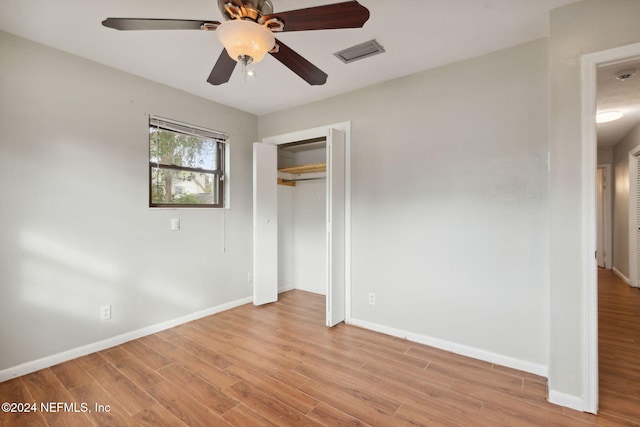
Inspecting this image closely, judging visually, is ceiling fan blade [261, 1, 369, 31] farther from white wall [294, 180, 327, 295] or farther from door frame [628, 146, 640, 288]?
door frame [628, 146, 640, 288]

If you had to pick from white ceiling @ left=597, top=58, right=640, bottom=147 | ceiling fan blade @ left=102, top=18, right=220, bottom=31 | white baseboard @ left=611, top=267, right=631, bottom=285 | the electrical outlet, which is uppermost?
white ceiling @ left=597, top=58, right=640, bottom=147

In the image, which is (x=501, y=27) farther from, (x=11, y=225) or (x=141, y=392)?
(x=11, y=225)

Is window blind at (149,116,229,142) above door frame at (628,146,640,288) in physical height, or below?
above

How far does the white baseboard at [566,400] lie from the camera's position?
1.89 m

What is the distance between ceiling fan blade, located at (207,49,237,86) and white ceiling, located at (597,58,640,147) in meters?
2.31

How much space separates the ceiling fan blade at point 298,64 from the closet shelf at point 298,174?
219 cm

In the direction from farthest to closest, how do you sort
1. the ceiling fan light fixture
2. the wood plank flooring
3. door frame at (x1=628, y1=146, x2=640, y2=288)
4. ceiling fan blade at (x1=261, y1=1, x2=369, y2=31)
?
door frame at (x1=628, y1=146, x2=640, y2=288) → the ceiling fan light fixture → the wood plank flooring → ceiling fan blade at (x1=261, y1=1, x2=369, y2=31)

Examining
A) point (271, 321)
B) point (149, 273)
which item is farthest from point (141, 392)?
point (271, 321)

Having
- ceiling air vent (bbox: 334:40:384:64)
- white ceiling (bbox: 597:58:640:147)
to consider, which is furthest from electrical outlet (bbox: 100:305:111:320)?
white ceiling (bbox: 597:58:640:147)

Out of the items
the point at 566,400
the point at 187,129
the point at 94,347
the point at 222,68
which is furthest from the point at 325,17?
the point at 94,347

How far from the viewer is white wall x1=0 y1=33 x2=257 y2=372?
2277mm

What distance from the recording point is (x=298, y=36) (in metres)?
2.28

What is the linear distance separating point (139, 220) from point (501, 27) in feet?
11.5

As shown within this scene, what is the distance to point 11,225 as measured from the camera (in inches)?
89.0
